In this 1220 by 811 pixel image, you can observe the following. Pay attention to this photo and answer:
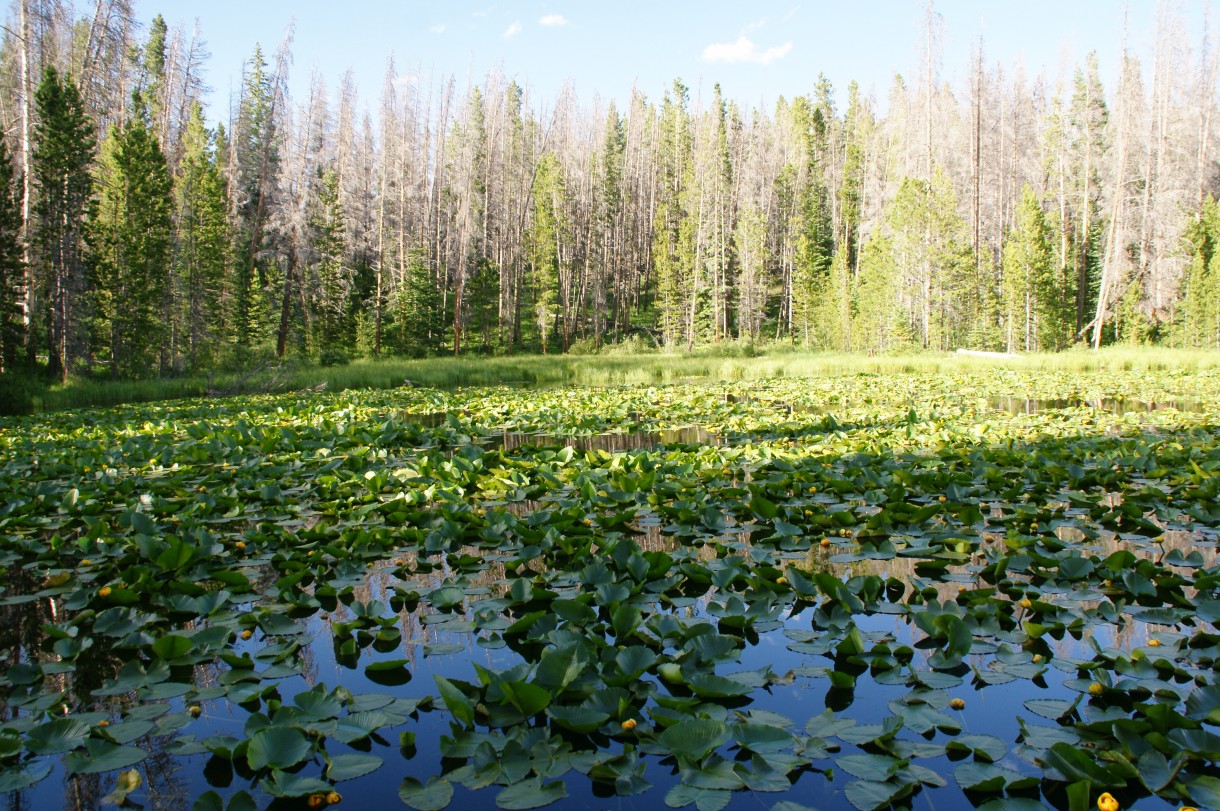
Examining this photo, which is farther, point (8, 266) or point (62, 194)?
point (62, 194)

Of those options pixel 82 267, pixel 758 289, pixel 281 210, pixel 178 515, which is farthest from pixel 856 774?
pixel 758 289

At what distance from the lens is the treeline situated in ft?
71.7

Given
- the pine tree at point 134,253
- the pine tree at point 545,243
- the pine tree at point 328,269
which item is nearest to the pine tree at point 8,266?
the pine tree at point 134,253

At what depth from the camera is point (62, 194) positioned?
18688 mm

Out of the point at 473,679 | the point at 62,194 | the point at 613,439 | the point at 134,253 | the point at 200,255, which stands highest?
the point at 62,194

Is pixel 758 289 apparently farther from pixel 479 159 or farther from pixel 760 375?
pixel 760 375

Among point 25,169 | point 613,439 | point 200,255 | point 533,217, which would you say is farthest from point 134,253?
point 533,217

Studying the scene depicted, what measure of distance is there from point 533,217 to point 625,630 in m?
41.5

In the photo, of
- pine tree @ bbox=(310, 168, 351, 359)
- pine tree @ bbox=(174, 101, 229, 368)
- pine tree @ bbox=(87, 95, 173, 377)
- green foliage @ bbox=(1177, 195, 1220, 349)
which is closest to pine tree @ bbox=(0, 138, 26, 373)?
pine tree @ bbox=(87, 95, 173, 377)

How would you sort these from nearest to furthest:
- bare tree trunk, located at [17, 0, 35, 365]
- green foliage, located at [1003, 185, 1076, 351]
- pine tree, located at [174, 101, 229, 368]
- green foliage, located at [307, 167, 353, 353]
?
1. bare tree trunk, located at [17, 0, 35, 365]
2. pine tree, located at [174, 101, 229, 368]
3. green foliage, located at [1003, 185, 1076, 351]
4. green foliage, located at [307, 167, 353, 353]

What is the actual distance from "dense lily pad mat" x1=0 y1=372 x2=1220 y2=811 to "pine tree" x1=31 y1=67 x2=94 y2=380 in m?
16.3

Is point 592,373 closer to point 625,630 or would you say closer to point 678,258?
point 625,630

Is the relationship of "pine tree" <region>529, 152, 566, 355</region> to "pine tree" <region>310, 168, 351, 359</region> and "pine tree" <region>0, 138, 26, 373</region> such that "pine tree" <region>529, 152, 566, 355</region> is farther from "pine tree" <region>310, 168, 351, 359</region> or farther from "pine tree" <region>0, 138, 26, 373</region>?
"pine tree" <region>0, 138, 26, 373</region>

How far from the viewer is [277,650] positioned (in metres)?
2.81
